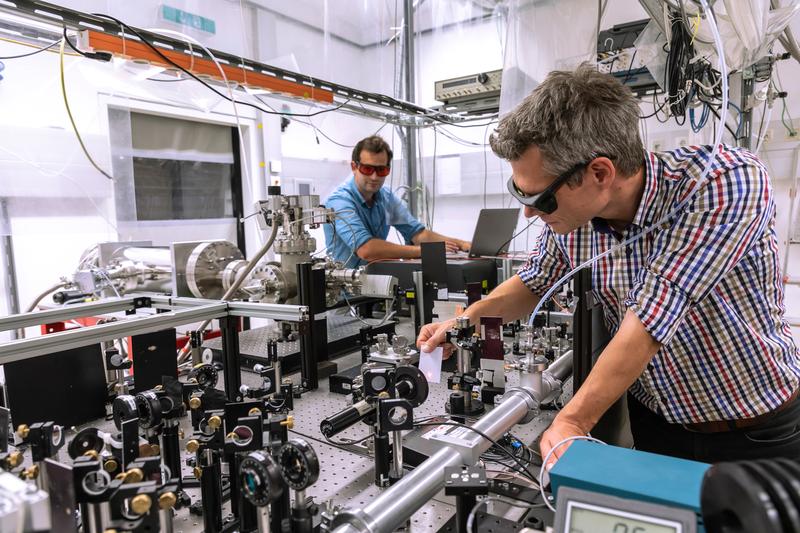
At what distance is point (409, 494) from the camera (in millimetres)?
651

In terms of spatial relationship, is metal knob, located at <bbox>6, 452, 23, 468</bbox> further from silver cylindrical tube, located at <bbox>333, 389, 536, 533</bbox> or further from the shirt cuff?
the shirt cuff

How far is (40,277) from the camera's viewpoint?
2.81 m

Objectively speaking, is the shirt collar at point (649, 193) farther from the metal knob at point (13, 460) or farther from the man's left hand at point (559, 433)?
the metal knob at point (13, 460)

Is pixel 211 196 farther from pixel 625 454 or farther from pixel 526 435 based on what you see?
pixel 625 454

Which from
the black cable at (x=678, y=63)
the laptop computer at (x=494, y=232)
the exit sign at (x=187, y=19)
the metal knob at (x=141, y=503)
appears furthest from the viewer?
the laptop computer at (x=494, y=232)

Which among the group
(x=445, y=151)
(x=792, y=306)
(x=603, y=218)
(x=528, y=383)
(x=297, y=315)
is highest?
(x=445, y=151)

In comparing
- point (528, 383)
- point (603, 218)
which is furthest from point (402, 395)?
point (603, 218)

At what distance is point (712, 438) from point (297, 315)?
92cm

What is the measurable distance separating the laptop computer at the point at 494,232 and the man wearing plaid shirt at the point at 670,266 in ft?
3.53

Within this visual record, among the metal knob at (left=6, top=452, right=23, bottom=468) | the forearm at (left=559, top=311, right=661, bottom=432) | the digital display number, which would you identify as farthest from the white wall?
the digital display number

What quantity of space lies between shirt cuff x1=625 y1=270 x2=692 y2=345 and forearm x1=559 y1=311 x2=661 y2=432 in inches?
0.6

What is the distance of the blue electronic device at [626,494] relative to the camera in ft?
1.57

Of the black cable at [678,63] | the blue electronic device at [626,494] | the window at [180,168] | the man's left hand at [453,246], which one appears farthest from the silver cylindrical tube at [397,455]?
the window at [180,168]

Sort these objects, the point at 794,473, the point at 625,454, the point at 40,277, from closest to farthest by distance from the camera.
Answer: the point at 794,473
the point at 625,454
the point at 40,277
